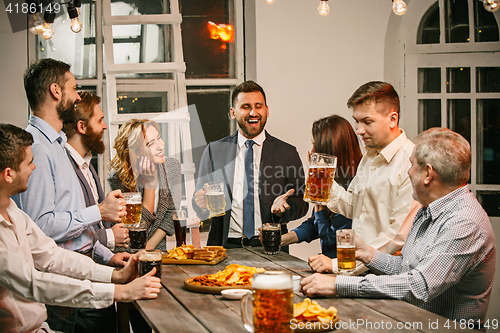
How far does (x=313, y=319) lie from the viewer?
1.33 m

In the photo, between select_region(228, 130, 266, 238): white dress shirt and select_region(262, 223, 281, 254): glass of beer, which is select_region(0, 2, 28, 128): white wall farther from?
select_region(262, 223, 281, 254): glass of beer

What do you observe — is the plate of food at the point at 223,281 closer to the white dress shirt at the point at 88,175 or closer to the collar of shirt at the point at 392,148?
the white dress shirt at the point at 88,175

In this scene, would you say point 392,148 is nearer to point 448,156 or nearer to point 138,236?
point 448,156

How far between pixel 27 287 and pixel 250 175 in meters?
1.95

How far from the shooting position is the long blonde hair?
3182 millimetres

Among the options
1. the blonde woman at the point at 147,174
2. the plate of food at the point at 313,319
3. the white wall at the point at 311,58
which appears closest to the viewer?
the plate of food at the point at 313,319

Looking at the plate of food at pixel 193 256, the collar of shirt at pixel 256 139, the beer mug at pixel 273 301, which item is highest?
the collar of shirt at pixel 256 139

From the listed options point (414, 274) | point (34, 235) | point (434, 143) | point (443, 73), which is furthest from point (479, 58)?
point (34, 235)

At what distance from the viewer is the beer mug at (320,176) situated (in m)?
2.16

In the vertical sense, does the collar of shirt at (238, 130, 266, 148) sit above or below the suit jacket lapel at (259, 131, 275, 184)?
above

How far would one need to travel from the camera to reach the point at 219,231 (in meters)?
3.19

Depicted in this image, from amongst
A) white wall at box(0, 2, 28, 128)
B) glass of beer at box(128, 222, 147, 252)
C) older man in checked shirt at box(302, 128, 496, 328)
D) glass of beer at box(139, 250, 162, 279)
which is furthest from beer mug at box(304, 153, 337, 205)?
white wall at box(0, 2, 28, 128)

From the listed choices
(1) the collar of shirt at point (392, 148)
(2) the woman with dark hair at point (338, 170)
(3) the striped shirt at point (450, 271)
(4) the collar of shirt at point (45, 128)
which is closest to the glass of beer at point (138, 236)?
(4) the collar of shirt at point (45, 128)

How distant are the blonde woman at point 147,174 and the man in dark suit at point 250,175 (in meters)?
0.29
